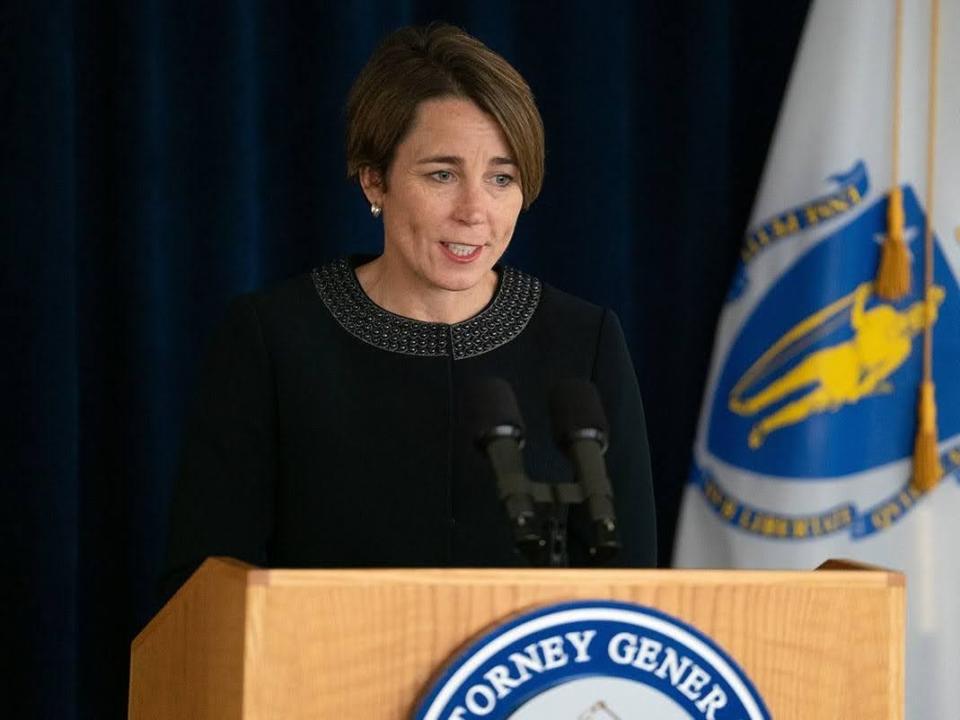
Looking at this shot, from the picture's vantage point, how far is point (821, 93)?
3.08 meters

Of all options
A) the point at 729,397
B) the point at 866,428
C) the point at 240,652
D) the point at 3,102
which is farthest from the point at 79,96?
the point at 240,652

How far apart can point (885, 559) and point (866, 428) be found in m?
0.25

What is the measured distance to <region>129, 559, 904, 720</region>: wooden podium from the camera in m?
1.21

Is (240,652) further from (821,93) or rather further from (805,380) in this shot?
(821,93)

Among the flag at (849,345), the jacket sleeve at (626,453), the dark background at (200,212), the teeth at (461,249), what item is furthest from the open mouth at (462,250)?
the flag at (849,345)

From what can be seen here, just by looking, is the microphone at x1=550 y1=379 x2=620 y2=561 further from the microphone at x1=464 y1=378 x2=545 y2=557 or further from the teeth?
the teeth

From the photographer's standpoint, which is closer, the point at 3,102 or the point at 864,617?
the point at 864,617

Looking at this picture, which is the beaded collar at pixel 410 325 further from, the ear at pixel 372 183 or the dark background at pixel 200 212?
the dark background at pixel 200 212

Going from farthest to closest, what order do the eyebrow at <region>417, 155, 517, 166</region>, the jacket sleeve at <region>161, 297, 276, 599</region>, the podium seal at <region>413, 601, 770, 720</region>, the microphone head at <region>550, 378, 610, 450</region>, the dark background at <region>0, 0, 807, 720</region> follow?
the dark background at <region>0, 0, 807, 720</region>
the eyebrow at <region>417, 155, 517, 166</region>
the jacket sleeve at <region>161, 297, 276, 599</region>
the microphone head at <region>550, 378, 610, 450</region>
the podium seal at <region>413, 601, 770, 720</region>

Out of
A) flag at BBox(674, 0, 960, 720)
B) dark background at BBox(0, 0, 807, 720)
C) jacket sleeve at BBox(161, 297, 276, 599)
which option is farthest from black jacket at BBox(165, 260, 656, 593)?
flag at BBox(674, 0, 960, 720)

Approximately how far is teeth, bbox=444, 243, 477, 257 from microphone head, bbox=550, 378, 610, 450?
0.62 metres

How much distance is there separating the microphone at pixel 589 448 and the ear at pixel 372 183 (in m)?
0.74

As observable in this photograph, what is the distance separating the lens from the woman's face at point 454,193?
194 centimetres

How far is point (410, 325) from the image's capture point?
2.02 metres
